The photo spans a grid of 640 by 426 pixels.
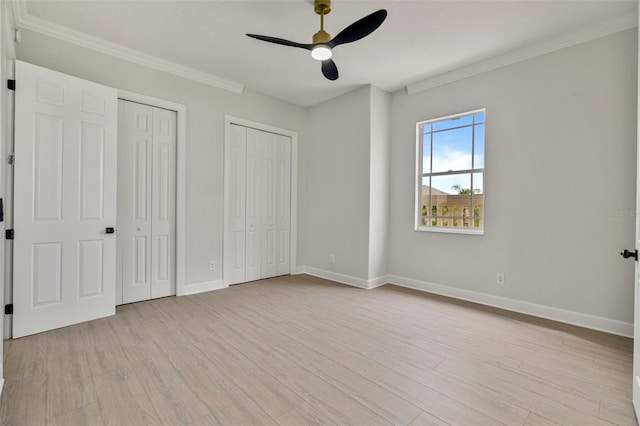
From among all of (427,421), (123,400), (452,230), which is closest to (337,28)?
(452,230)

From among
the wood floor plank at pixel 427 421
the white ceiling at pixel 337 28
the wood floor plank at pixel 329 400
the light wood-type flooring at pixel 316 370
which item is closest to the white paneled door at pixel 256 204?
the white ceiling at pixel 337 28

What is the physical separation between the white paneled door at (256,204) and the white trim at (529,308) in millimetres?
2035

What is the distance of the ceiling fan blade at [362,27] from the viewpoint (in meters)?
2.22

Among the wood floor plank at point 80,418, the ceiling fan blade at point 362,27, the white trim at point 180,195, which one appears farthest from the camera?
the white trim at point 180,195

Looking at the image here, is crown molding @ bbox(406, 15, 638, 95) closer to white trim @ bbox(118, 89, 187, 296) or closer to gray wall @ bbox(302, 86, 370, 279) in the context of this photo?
gray wall @ bbox(302, 86, 370, 279)

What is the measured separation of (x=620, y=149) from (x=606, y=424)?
2.39 metres

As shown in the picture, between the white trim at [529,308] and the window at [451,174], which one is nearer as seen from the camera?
the white trim at [529,308]

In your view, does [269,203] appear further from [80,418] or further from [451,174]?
[80,418]

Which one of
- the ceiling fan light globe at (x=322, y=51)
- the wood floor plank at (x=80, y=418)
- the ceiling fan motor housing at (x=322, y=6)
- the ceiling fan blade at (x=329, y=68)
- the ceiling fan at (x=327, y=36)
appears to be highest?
the ceiling fan motor housing at (x=322, y=6)

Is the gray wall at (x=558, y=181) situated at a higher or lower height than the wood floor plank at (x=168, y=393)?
higher

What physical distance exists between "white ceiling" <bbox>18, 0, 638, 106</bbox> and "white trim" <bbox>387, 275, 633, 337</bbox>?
2.71 m

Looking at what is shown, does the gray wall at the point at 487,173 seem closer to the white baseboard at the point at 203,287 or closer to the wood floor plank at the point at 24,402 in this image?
the white baseboard at the point at 203,287

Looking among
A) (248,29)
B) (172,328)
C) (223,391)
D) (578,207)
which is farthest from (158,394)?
(578,207)

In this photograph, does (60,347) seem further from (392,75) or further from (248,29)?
(392,75)
